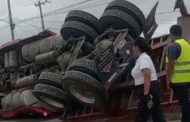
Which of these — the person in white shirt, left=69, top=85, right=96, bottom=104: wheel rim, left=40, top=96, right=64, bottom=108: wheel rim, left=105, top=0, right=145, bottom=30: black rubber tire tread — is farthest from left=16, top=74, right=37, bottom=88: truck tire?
the person in white shirt

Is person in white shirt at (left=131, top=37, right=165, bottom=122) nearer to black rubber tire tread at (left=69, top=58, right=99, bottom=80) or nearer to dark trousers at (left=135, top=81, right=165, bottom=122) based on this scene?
dark trousers at (left=135, top=81, right=165, bottom=122)

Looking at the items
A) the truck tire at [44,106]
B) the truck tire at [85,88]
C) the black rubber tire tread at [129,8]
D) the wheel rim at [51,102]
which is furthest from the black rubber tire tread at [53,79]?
the black rubber tire tread at [129,8]

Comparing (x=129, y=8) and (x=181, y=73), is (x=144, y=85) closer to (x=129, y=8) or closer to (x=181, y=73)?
(x=181, y=73)

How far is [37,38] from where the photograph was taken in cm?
1182

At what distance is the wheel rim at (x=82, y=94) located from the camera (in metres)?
8.88

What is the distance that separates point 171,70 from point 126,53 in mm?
2445

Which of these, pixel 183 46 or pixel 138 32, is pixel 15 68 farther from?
pixel 183 46

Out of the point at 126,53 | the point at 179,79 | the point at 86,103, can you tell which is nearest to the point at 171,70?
the point at 179,79

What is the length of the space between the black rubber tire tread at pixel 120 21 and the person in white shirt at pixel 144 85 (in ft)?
9.56

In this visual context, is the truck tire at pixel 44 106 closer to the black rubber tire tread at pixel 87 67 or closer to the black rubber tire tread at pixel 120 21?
the black rubber tire tread at pixel 87 67

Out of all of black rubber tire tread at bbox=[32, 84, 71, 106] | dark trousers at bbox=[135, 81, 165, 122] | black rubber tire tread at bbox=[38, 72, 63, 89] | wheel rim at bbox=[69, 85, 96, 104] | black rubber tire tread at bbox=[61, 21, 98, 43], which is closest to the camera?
dark trousers at bbox=[135, 81, 165, 122]

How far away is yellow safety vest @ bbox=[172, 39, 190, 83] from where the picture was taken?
6.43m

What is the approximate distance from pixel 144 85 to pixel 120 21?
346 centimetres

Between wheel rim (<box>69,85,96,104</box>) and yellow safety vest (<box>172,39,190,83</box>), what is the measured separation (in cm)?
268
